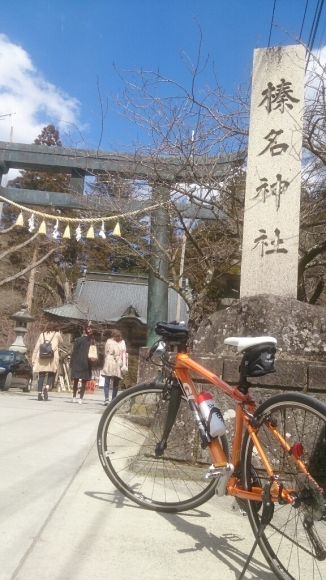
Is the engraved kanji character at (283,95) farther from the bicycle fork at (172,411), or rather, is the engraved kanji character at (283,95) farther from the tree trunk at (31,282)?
the tree trunk at (31,282)

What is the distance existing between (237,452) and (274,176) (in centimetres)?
308

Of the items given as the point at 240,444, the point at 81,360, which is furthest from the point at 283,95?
the point at 81,360

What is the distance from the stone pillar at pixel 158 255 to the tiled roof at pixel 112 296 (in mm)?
15462

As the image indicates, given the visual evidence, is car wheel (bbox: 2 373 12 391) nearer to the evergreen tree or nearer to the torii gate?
the torii gate

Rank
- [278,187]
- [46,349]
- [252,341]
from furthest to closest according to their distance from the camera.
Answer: [46,349] < [278,187] < [252,341]

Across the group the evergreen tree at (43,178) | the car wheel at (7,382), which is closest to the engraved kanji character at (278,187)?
the car wheel at (7,382)

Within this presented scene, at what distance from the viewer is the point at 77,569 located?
6.86 ft

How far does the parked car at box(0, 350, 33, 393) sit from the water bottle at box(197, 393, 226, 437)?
12.3 m

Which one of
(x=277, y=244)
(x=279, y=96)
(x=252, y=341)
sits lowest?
(x=252, y=341)

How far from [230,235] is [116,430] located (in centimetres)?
609

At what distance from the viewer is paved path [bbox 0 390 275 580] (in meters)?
2.12

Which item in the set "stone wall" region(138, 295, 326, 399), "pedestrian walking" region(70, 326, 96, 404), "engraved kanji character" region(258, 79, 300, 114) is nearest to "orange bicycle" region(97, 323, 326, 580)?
"stone wall" region(138, 295, 326, 399)

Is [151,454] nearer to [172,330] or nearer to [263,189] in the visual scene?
[172,330]

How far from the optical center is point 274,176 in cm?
478
